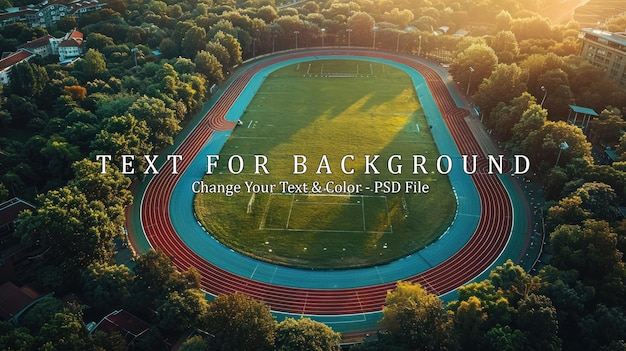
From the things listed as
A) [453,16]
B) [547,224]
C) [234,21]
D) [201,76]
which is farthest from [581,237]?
[453,16]

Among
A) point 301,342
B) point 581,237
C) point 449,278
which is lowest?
point 449,278

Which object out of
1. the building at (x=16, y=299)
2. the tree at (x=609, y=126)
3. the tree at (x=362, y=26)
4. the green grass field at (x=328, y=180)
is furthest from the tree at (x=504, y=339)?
the tree at (x=362, y=26)

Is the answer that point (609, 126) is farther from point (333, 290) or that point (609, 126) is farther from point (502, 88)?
point (333, 290)

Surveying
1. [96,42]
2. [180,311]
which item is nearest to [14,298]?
[180,311]

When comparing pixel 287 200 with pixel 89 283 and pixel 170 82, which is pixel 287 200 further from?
pixel 170 82

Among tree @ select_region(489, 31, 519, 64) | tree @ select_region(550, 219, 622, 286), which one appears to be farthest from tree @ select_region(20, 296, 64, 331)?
tree @ select_region(489, 31, 519, 64)
